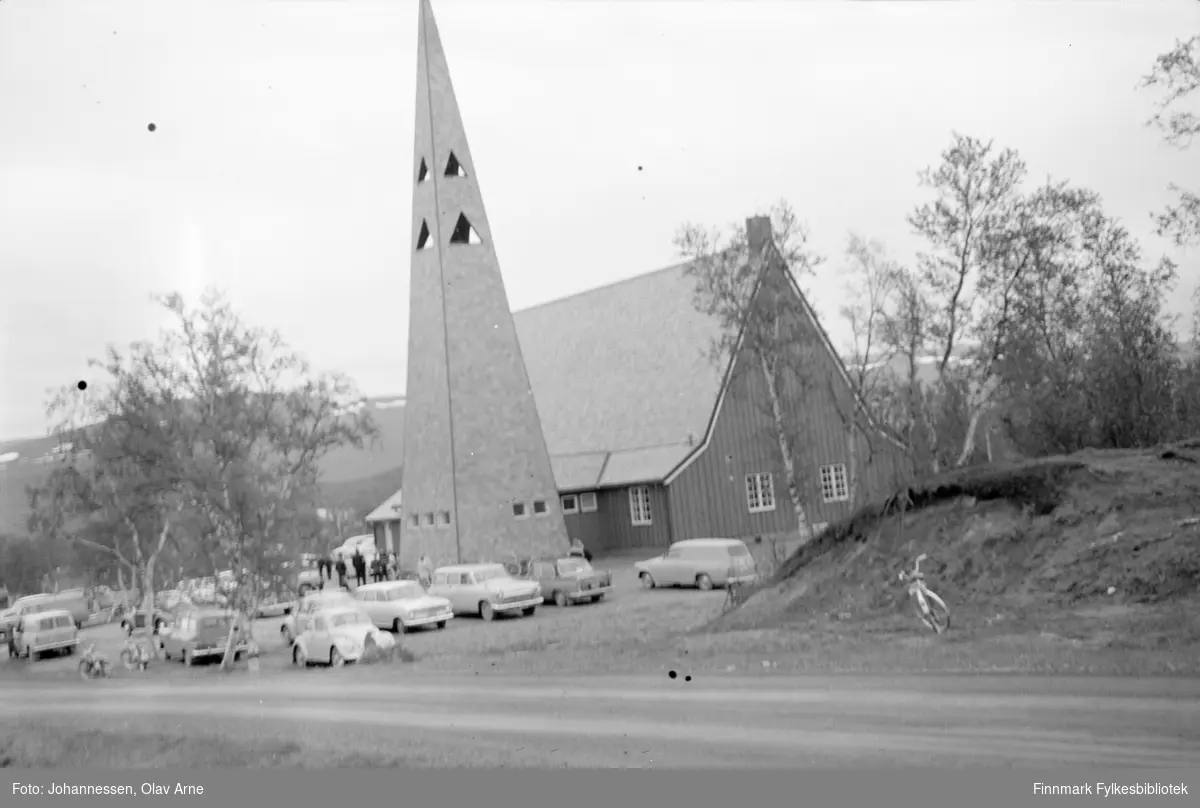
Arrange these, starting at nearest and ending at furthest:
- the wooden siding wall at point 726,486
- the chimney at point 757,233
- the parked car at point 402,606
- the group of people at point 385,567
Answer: the parked car at point 402,606, the chimney at point 757,233, the group of people at point 385,567, the wooden siding wall at point 726,486

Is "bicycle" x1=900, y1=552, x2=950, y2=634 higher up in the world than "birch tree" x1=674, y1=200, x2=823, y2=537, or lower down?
lower down

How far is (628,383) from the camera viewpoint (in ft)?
91.5

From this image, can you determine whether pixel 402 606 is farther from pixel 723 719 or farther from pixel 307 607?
pixel 723 719

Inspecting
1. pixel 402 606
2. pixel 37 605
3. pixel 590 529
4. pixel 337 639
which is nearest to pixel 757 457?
pixel 590 529

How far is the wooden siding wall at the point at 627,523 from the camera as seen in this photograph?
2764cm

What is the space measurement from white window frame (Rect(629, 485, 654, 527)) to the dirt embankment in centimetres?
1131

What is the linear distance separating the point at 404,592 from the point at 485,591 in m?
1.94

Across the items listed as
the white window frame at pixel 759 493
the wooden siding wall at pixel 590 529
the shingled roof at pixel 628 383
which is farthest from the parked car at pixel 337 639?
the white window frame at pixel 759 493

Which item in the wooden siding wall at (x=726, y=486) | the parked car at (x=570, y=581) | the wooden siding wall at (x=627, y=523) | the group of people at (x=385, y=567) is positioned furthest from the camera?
the wooden siding wall at (x=627, y=523)

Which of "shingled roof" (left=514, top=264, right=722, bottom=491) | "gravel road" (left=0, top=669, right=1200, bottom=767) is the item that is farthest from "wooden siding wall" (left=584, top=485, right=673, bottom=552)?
"gravel road" (left=0, top=669, right=1200, bottom=767)

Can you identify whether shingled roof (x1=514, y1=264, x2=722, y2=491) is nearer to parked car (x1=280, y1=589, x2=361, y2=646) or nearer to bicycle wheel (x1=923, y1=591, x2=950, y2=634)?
parked car (x1=280, y1=589, x2=361, y2=646)

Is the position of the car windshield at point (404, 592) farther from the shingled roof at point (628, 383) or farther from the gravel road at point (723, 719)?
the gravel road at point (723, 719)

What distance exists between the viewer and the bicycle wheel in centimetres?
1274

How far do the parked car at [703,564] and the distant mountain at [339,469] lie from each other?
785 cm
